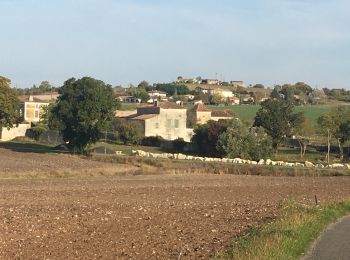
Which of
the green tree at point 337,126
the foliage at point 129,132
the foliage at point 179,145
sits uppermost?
the green tree at point 337,126

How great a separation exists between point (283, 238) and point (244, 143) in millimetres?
69642

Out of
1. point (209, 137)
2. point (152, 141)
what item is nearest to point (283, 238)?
point (209, 137)

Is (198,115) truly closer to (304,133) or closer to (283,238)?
(304,133)

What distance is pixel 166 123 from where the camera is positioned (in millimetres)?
121688

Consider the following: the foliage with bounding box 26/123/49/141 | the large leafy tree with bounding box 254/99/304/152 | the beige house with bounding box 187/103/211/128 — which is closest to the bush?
the large leafy tree with bounding box 254/99/304/152

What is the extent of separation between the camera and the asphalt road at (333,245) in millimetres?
14805

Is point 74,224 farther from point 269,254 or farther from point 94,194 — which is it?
point 94,194

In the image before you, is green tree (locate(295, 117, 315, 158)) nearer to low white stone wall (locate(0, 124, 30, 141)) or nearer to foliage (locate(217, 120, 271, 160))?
foliage (locate(217, 120, 271, 160))

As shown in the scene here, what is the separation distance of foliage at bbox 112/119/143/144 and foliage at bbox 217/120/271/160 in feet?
77.2

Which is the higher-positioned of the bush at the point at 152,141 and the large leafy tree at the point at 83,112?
the large leafy tree at the point at 83,112

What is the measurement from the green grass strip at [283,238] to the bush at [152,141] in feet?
277

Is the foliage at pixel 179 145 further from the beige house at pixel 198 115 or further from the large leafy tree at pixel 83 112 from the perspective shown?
the beige house at pixel 198 115

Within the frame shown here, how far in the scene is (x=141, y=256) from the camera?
573 inches

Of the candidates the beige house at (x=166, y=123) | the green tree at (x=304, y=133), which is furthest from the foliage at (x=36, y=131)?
the green tree at (x=304, y=133)
